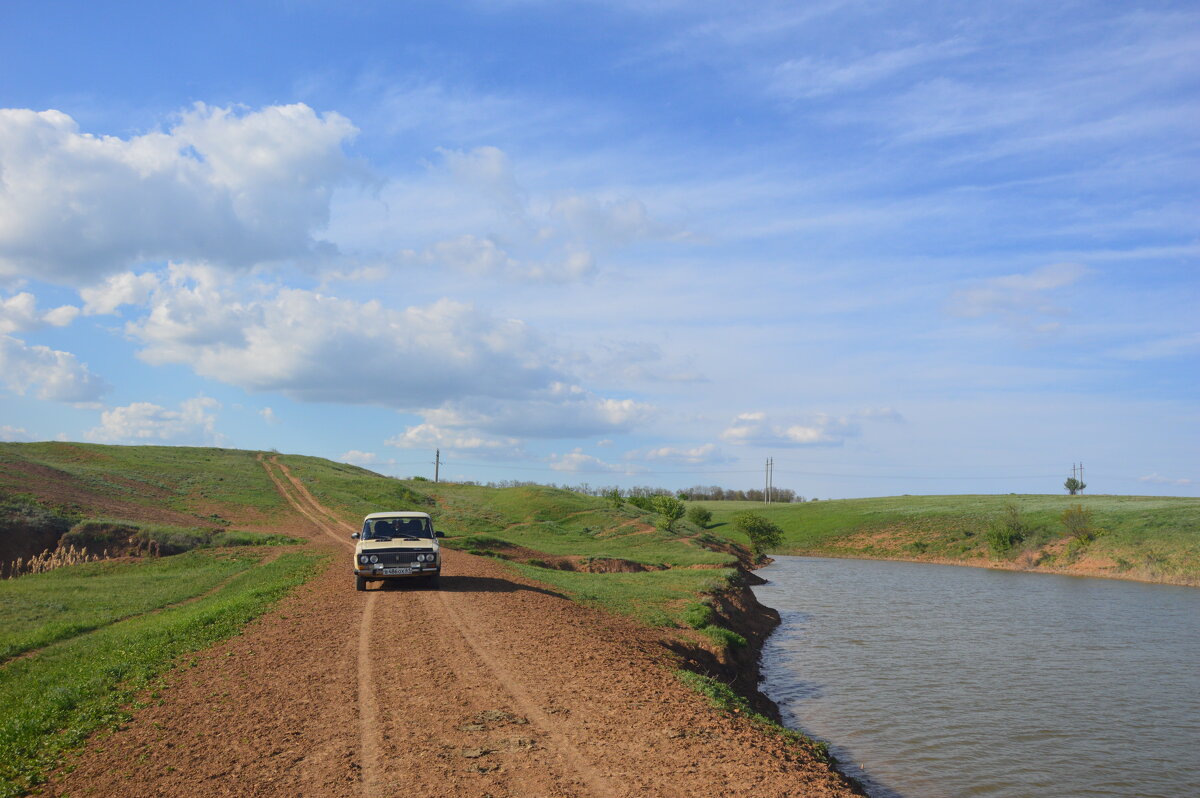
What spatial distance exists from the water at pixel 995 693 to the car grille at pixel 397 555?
9293mm

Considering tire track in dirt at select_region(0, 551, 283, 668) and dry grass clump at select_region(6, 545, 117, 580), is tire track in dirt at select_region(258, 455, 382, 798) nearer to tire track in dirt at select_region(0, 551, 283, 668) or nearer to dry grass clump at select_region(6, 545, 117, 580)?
tire track in dirt at select_region(0, 551, 283, 668)

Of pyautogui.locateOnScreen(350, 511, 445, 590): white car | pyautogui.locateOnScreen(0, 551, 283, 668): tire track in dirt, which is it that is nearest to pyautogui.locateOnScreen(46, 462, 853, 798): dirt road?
pyautogui.locateOnScreen(350, 511, 445, 590): white car

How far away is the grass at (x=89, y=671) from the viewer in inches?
333

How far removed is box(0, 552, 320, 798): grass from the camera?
8.47 metres

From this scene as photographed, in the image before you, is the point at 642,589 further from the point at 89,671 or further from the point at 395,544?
the point at 89,671

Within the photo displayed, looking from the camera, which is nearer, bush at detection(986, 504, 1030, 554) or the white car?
the white car

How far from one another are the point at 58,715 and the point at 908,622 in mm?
27908

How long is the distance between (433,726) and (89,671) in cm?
723

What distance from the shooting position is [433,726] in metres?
8.98

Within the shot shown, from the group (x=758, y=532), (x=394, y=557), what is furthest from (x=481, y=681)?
(x=758, y=532)

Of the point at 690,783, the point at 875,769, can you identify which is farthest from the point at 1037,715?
the point at 690,783

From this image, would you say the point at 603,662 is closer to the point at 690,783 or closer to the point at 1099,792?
the point at 690,783

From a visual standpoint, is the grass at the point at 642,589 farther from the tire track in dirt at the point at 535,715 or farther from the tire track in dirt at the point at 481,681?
the tire track in dirt at the point at 535,715

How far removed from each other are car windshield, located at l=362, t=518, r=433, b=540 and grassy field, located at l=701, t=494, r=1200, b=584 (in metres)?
53.2
